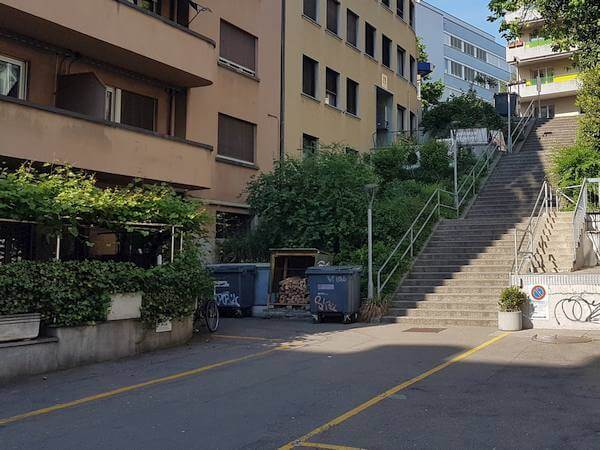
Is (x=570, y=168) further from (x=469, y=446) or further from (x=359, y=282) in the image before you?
(x=469, y=446)

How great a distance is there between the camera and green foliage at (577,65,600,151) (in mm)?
21344

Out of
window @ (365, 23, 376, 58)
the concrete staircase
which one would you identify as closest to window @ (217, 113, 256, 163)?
the concrete staircase

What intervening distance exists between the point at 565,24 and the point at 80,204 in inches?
451

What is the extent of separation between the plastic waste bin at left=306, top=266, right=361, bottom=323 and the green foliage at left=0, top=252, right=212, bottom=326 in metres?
3.41

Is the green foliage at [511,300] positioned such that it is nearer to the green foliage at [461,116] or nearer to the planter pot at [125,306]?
the planter pot at [125,306]

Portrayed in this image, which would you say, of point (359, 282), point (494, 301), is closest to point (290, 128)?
point (359, 282)

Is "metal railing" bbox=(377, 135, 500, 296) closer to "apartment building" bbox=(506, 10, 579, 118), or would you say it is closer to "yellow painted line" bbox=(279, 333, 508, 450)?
"yellow painted line" bbox=(279, 333, 508, 450)

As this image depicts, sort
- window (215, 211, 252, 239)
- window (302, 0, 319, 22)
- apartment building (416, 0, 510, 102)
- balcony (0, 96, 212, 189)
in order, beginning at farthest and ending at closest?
apartment building (416, 0, 510, 102) < window (302, 0, 319, 22) < window (215, 211, 252, 239) < balcony (0, 96, 212, 189)

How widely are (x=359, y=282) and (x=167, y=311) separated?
17.7ft


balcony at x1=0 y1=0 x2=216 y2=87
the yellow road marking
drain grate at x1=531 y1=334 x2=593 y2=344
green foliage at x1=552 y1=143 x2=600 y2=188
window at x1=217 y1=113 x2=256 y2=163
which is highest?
balcony at x1=0 y1=0 x2=216 y2=87

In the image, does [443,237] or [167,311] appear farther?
[443,237]

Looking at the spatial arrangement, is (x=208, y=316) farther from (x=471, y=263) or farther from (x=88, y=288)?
(x=471, y=263)

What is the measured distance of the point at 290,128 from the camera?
76.3 feet

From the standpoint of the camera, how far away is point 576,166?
2069 centimetres
